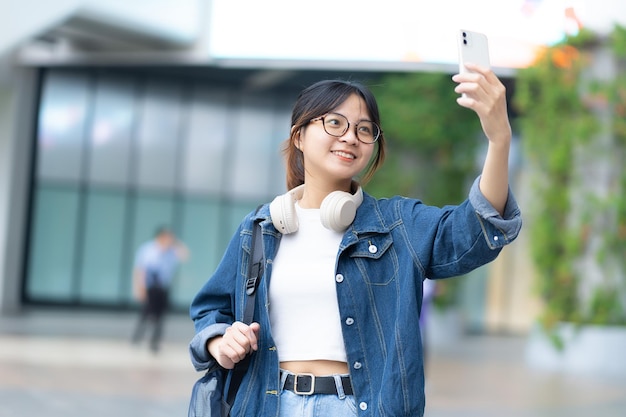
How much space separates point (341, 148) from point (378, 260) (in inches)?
13.0

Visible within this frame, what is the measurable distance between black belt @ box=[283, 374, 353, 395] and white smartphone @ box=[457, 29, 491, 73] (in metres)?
0.86

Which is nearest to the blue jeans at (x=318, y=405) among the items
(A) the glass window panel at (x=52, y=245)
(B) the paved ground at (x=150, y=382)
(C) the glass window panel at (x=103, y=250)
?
(B) the paved ground at (x=150, y=382)

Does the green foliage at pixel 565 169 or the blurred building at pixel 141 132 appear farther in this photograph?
the blurred building at pixel 141 132

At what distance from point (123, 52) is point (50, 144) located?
18.9 ft

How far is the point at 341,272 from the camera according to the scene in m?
2.37

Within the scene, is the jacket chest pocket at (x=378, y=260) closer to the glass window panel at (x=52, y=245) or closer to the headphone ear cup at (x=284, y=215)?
the headphone ear cup at (x=284, y=215)

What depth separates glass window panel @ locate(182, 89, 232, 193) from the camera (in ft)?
81.8

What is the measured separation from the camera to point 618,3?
14219 millimetres

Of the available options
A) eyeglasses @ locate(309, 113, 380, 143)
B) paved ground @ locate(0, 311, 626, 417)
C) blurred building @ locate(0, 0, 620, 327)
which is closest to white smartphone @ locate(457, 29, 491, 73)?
eyeglasses @ locate(309, 113, 380, 143)

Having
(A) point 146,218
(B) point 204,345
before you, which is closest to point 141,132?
(A) point 146,218

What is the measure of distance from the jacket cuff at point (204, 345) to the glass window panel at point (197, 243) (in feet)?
73.1

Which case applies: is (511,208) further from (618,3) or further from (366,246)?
(618,3)

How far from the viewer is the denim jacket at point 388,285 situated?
222 cm

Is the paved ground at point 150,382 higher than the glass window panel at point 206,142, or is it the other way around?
the glass window panel at point 206,142
